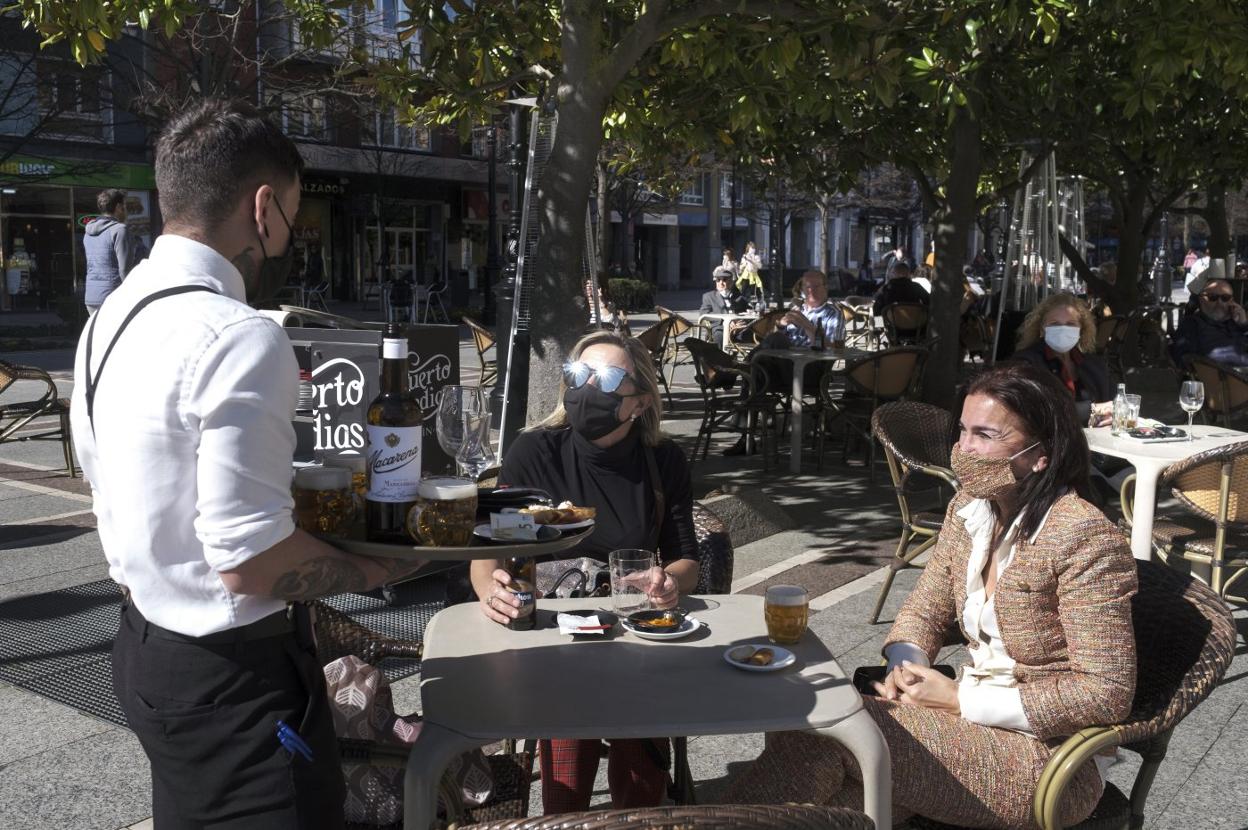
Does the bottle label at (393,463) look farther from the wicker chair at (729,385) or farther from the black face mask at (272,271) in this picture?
the wicker chair at (729,385)

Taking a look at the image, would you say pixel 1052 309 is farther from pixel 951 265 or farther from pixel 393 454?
pixel 393 454

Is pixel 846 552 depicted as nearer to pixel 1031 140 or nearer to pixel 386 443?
pixel 386 443

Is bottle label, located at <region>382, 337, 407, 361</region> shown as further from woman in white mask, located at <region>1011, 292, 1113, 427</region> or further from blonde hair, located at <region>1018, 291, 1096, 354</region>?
blonde hair, located at <region>1018, 291, 1096, 354</region>

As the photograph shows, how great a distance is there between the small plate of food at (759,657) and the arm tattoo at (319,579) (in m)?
0.94

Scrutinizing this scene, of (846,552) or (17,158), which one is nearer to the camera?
(846,552)

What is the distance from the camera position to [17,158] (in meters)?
27.7

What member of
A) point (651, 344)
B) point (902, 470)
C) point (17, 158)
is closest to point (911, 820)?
point (902, 470)

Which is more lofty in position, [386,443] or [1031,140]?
[1031,140]

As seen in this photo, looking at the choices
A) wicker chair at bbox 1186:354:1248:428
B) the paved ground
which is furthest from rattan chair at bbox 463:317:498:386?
wicker chair at bbox 1186:354:1248:428

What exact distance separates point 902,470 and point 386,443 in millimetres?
4048

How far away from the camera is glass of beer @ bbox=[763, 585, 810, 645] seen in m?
2.80

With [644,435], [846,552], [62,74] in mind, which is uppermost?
[62,74]

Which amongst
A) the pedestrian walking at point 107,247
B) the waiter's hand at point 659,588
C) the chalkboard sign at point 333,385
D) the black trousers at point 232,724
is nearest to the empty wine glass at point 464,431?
the waiter's hand at point 659,588

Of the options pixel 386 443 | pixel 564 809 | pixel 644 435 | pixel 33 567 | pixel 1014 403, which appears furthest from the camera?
pixel 33 567
